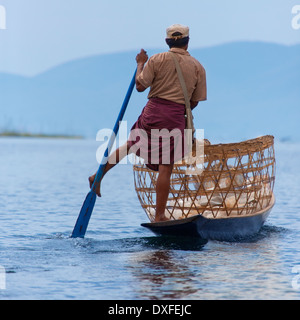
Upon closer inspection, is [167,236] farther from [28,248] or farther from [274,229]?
[274,229]

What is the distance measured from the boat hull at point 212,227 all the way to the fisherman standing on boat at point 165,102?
17 cm

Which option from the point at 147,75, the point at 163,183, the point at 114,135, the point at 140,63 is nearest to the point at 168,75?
the point at 147,75

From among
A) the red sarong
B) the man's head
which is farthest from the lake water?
the man's head

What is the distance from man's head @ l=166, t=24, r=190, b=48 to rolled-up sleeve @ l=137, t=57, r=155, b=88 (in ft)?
0.91

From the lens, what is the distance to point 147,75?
6895 millimetres

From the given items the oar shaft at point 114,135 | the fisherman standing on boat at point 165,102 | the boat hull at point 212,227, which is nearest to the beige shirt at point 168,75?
the fisherman standing on boat at point 165,102

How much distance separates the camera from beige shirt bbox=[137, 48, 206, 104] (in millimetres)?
6910

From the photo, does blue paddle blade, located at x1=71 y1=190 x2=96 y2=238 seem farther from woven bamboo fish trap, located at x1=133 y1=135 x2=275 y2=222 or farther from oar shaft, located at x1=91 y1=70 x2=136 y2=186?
woven bamboo fish trap, located at x1=133 y1=135 x2=275 y2=222

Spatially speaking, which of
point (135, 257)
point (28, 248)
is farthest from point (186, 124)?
point (28, 248)

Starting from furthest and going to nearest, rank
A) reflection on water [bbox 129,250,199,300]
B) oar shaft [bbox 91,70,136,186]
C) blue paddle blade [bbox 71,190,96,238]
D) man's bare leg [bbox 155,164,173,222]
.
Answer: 1. blue paddle blade [bbox 71,190,96,238]
2. oar shaft [bbox 91,70,136,186]
3. man's bare leg [bbox 155,164,173,222]
4. reflection on water [bbox 129,250,199,300]

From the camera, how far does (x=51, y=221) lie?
951 centimetres

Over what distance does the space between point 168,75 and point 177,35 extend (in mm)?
381

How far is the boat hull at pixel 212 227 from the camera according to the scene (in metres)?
6.91
